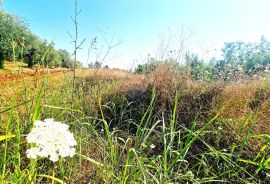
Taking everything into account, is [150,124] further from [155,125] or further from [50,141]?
[50,141]

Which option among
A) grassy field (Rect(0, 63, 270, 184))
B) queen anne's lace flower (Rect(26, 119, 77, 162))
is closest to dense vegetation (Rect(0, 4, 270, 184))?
grassy field (Rect(0, 63, 270, 184))

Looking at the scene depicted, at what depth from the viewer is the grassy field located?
7.15ft

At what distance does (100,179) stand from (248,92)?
363cm

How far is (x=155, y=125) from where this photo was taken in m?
2.45

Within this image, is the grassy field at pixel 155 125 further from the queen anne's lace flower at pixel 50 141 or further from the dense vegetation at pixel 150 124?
the queen anne's lace flower at pixel 50 141

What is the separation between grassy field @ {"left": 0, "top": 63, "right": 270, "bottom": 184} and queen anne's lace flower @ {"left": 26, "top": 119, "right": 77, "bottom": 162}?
1.31 ft

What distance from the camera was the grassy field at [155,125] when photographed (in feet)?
7.15

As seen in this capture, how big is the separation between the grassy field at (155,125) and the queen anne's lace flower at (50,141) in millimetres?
399

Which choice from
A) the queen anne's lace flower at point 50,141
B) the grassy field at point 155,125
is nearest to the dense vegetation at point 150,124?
the grassy field at point 155,125

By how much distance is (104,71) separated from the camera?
37.2ft

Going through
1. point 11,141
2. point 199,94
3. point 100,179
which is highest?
point 199,94

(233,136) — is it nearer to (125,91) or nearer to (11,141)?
(11,141)

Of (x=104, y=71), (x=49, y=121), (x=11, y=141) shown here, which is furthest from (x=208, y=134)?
(x=104, y=71)

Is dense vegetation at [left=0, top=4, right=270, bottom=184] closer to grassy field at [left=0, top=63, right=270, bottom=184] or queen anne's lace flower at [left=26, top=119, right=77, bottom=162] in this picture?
grassy field at [left=0, top=63, right=270, bottom=184]
